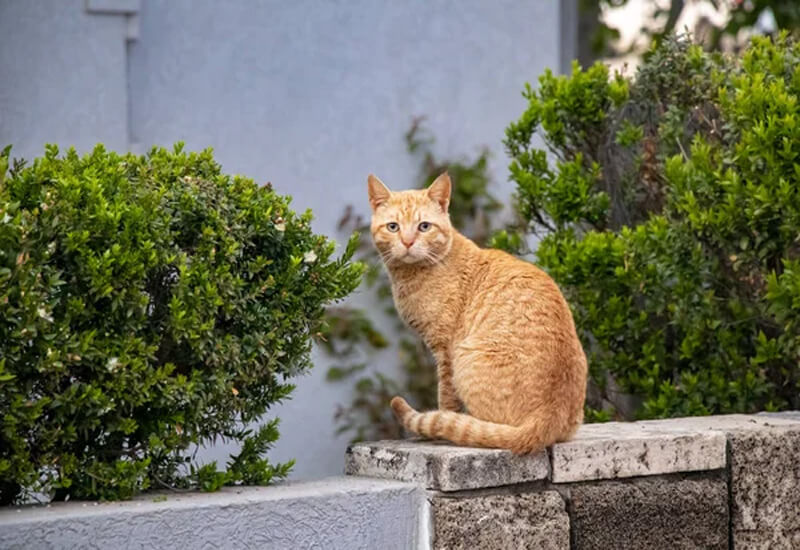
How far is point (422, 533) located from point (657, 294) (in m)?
2.09

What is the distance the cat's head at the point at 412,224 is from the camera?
4566 millimetres

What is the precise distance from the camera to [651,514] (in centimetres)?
450

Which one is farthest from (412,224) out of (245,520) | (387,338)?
(387,338)

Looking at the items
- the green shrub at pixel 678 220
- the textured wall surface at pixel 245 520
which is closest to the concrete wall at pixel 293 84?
the green shrub at pixel 678 220

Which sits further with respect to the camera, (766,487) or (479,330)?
(766,487)

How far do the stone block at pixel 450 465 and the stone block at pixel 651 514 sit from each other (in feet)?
0.80

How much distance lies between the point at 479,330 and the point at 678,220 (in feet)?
5.51

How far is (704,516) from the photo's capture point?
15.2 ft

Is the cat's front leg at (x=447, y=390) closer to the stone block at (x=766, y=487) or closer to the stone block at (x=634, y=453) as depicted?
the stone block at (x=634, y=453)

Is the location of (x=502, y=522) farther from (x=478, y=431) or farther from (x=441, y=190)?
(x=441, y=190)

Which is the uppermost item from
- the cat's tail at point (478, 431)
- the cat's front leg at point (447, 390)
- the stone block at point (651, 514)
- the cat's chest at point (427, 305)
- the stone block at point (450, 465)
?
the cat's chest at point (427, 305)

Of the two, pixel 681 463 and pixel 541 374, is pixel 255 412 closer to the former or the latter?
pixel 541 374

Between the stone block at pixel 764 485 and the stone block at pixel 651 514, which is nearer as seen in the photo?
the stone block at pixel 651 514

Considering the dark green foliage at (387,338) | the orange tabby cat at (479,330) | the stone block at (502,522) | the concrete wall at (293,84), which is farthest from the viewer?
the dark green foliage at (387,338)
